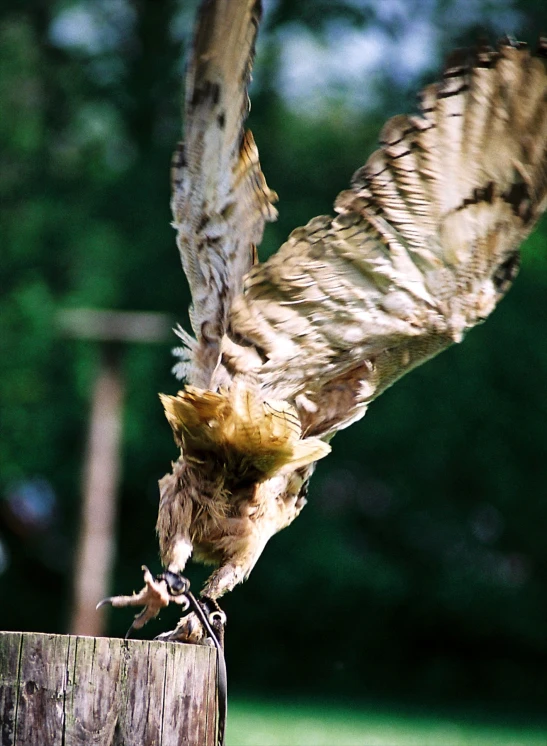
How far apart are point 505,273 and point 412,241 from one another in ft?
1.81

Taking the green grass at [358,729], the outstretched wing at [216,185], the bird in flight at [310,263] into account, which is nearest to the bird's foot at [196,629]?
the bird in flight at [310,263]

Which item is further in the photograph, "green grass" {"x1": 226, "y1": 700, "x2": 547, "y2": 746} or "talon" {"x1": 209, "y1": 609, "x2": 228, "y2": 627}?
"green grass" {"x1": 226, "y1": 700, "x2": 547, "y2": 746}

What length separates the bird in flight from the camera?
12.6 ft

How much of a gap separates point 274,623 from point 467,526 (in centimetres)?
304

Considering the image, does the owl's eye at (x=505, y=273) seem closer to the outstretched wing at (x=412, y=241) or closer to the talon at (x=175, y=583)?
the outstretched wing at (x=412, y=241)

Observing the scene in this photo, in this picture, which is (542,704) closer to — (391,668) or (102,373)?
(391,668)

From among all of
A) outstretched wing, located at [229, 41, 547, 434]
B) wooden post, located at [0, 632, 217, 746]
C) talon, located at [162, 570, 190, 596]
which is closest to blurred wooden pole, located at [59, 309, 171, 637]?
outstretched wing, located at [229, 41, 547, 434]

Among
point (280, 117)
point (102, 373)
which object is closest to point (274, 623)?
point (102, 373)

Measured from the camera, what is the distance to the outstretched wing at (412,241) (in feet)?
12.7

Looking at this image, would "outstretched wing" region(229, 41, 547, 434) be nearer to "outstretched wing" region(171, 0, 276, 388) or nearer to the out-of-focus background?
A: "outstretched wing" region(171, 0, 276, 388)

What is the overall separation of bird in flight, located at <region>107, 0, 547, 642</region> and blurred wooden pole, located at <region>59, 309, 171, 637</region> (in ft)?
21.7

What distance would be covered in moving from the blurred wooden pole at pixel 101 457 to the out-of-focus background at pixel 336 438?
2.35 meters

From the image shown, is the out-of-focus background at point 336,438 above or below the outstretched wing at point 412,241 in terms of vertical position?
below

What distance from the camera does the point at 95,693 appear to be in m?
2.54
